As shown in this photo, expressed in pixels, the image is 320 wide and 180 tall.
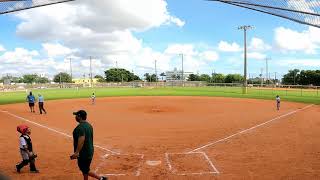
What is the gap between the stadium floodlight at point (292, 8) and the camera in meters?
14.3

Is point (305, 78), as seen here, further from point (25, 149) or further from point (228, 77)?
point (25, 149)

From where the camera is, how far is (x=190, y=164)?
12469mm

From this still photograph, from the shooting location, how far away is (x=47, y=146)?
53.1 ft

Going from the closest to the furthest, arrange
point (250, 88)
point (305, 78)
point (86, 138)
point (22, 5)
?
point (86, 138)
point (22, 5)
point (250, 88)
point (305, 78)

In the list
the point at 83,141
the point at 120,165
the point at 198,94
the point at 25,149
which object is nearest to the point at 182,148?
the point at 120,165

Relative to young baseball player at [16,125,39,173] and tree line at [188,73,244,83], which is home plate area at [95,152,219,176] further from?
tree line at [188,73,244,83]

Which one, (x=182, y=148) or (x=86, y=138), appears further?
(x=182, y=148)

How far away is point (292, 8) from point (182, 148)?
6739 mm

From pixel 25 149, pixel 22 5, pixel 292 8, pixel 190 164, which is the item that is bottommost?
pixel 190 164

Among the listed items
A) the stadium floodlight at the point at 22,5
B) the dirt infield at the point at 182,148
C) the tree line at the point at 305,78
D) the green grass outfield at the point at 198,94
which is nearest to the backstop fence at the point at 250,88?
the green grass outfield at the point at 198,94

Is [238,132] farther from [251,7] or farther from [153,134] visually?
[251,7]

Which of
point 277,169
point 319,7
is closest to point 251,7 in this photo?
point 319,7

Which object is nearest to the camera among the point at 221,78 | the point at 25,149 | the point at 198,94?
the point at 25,149

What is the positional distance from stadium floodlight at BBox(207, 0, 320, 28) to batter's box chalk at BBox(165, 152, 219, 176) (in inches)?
245
